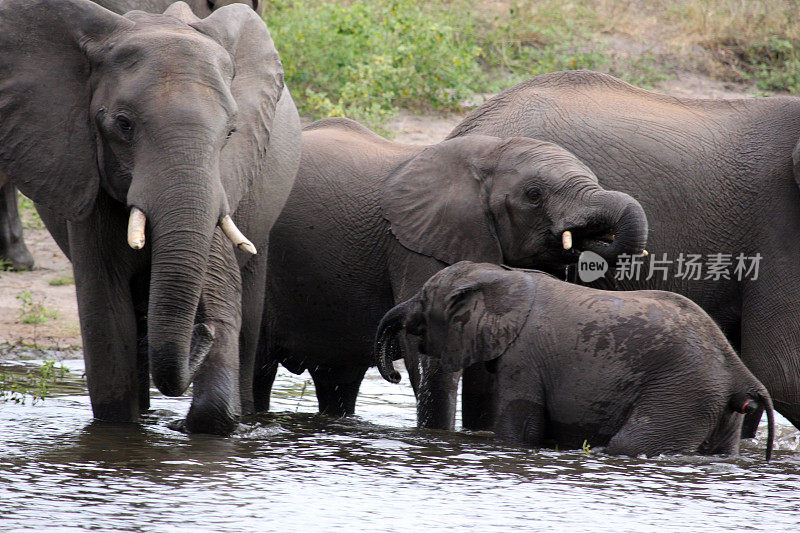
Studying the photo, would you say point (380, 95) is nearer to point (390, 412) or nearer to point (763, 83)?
point (763, 83)

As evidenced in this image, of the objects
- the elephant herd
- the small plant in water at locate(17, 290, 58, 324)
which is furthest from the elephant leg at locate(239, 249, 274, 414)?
the small plant in water at locate(17, 290, 58, 324)

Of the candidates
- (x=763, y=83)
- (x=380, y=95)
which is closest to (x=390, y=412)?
(x=380, y=95)

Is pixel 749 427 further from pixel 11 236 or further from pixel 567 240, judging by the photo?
pixel 11 236

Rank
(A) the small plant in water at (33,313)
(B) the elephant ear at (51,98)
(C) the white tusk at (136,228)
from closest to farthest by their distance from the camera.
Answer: (C) the white tusk at (136,228) < (B) the elephant ear at (51,98) < (A) the small plant in water at (33,313)

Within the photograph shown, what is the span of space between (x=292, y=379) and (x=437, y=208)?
2.90 metres

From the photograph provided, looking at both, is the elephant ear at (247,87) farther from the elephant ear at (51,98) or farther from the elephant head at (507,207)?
the elephant head at (507,207)

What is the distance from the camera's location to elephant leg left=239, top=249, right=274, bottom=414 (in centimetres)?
677

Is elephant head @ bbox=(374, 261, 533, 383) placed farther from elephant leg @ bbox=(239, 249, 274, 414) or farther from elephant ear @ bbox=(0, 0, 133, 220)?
elephant ear @ bbox=(0, 0, 133, 220)

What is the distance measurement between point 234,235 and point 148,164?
458 millimetres

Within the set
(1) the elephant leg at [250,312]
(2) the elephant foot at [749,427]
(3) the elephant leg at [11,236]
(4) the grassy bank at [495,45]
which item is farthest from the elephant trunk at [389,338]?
(4) the grassy bank at [495,45]

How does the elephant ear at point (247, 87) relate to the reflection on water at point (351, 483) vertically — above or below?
above

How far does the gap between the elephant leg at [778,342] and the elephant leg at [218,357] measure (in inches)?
102

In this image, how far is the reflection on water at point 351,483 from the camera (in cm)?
482

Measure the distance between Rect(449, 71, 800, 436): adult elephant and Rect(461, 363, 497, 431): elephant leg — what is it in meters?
0.84
